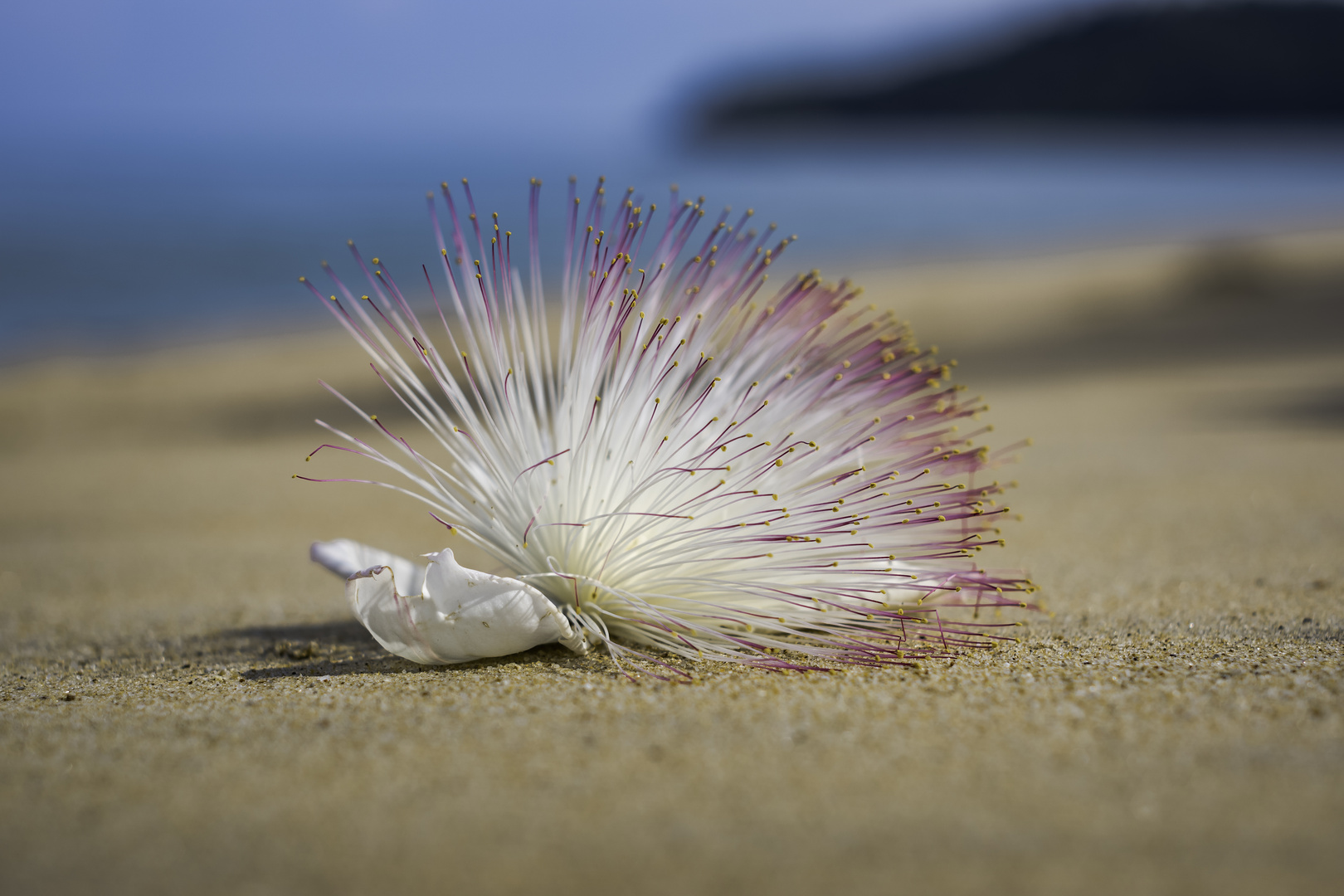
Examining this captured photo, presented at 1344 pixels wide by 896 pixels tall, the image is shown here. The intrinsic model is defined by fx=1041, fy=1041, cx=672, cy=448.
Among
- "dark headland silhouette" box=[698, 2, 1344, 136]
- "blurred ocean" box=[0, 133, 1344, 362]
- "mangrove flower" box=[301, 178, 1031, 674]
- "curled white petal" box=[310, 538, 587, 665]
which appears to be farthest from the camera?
"dark headland silhouette" box=[698, 2, 1344, 136]

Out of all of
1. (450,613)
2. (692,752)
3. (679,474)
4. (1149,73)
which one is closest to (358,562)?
(450,613)

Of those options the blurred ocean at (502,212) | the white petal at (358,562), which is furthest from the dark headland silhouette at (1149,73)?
the white petal at (358,562)

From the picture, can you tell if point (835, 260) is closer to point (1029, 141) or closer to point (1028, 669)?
point (1028, 669)

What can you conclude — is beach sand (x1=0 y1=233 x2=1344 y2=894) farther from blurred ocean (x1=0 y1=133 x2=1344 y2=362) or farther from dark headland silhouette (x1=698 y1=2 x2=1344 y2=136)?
dark headland silhouette (x1=698 y1=2 x2=1344 y2=136)

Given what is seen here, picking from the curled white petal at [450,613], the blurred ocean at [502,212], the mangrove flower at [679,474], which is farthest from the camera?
the blurred ocean at [502,212]

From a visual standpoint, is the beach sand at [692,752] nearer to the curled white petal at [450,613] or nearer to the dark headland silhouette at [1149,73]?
the curled white petal at [450,613]

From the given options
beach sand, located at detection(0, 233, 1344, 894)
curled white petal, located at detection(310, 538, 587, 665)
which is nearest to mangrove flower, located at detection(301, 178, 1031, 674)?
curled white petal, located at detection(310, 538, 587, 665)

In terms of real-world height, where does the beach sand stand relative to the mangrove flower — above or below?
below
